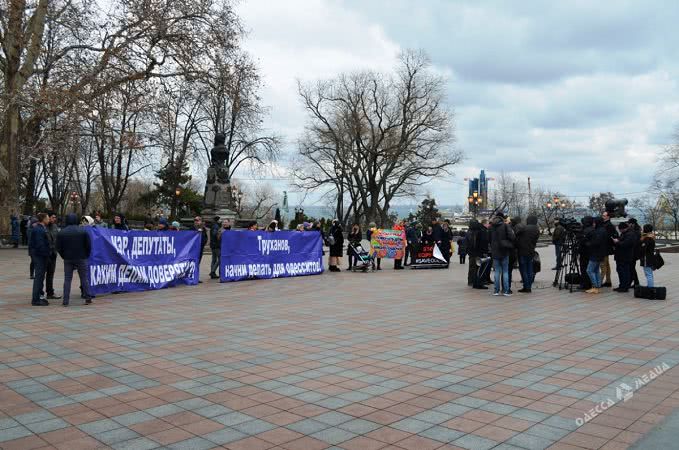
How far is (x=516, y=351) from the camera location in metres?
7.12

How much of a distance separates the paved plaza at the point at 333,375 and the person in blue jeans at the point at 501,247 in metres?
1.84

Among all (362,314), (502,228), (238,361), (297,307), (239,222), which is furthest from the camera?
(239,222)

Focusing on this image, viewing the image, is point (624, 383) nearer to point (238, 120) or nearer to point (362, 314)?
point (362, 314)

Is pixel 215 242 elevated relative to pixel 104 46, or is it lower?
lower

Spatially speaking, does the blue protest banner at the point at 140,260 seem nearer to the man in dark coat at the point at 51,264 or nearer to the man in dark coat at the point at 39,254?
the man in dark coat at the point at 51,264

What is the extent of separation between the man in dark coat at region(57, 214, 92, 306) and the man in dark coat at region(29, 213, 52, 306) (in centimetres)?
33

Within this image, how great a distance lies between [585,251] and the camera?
13.6 m

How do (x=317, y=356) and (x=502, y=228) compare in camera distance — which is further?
(x=502, y=228)

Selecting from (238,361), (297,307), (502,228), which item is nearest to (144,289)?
(297,307)

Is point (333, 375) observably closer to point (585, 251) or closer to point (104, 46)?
point (585, 251)

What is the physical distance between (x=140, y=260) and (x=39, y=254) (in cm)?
263

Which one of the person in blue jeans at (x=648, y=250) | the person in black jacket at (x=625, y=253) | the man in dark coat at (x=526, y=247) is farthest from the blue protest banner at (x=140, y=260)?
the person in blue jeans at (x=648, y=250)

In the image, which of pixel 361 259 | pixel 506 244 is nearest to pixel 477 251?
pixel 506 244

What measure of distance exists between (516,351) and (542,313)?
11.1ft
